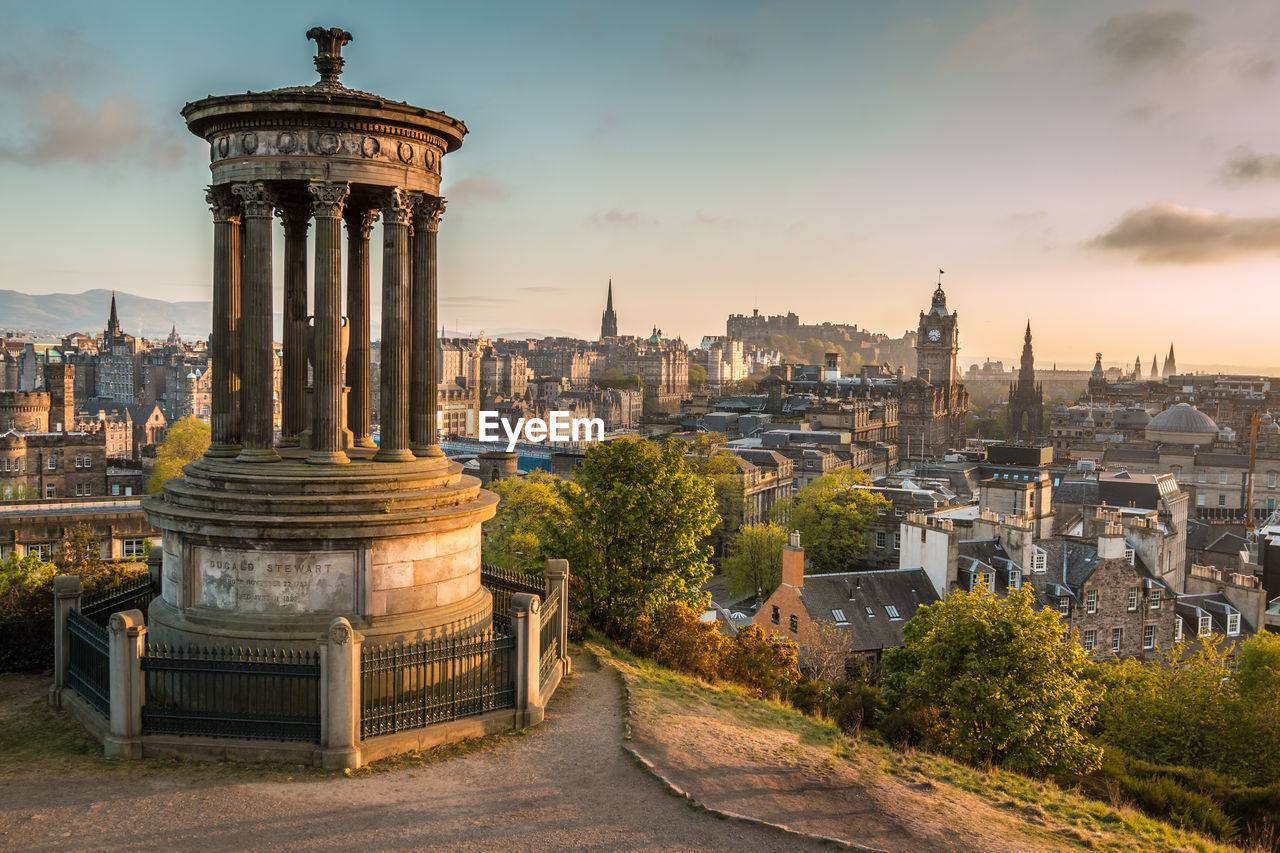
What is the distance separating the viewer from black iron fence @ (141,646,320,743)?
1614 cm

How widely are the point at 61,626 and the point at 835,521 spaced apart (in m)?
60.3

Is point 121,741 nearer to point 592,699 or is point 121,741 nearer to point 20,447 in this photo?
point 592,699

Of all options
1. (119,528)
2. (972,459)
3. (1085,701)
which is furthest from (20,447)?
(972,459)

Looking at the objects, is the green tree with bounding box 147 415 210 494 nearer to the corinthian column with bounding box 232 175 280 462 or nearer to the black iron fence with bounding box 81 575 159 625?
the black iron fence with bounding box 81 575 159 625

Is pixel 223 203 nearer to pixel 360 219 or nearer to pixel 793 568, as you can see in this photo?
pixel 360 219

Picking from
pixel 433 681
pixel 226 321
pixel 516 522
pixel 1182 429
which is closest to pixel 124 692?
pixel 433 681

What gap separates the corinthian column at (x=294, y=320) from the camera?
71.7 ft

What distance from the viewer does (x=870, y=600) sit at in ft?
160

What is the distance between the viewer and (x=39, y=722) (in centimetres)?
1808

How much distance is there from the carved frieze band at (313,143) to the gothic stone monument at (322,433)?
0.03 m

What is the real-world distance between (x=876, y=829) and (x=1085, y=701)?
18.1 metres

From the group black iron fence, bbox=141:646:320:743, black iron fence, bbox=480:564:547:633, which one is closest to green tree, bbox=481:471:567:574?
black iron fence, bbox=480:564:547:633

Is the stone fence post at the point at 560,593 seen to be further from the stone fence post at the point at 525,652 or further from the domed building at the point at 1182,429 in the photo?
the domed building at the point at 1182,429

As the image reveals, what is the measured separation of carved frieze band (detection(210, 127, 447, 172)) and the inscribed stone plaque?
25.1 ft
